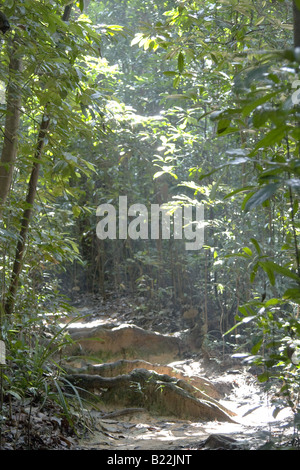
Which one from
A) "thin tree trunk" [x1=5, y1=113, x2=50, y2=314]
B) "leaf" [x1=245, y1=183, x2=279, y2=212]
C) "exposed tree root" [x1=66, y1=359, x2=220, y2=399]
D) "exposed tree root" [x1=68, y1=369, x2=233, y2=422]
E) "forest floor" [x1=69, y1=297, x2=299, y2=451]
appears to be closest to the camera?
"leaf" [x1=245, y1=183, x2=279, y2=212]

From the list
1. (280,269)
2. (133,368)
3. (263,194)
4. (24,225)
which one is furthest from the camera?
(133,368)

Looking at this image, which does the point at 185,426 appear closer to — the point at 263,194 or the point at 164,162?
the point at 263,194

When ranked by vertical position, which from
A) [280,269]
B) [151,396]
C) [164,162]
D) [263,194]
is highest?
[164,162]

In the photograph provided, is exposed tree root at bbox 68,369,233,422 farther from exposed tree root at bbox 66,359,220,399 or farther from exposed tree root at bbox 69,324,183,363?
exposed tree root at bbox 69,324,183,363

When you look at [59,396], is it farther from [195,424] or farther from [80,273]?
[80,273]

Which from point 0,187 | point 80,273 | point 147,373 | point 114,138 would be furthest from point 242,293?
point 80,273

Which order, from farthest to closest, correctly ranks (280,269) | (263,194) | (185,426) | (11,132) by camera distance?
(185,426) < (11,132) < (280,269) < (263,194)

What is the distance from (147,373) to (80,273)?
5151mm

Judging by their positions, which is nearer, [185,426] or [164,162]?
[185,426]

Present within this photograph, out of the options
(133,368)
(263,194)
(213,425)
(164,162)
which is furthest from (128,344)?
(263,194)

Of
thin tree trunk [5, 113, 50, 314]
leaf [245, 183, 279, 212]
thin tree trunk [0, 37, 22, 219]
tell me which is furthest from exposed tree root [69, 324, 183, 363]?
leaf [245, 183, 279, 212]

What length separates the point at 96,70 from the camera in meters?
6.27

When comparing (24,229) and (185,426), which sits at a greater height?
(24,229)

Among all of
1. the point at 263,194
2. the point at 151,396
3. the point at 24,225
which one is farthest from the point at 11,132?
the point at 151,396
